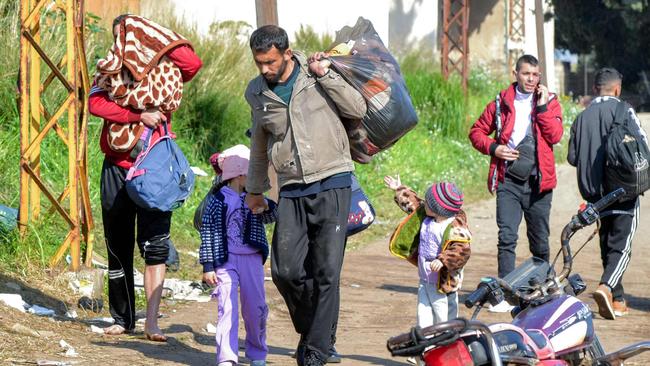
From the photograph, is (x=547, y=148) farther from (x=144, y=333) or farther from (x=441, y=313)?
(x=144, y=333)

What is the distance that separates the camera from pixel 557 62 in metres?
50.1

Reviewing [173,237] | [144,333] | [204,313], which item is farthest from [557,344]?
[173,237]

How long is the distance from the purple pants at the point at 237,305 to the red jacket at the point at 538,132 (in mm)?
3082

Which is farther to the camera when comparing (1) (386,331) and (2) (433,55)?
(2) (433,55)

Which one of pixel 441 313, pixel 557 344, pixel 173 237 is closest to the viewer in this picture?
pixel 557 344

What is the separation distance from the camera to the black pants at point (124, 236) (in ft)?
24.0

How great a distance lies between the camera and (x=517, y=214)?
9.11m

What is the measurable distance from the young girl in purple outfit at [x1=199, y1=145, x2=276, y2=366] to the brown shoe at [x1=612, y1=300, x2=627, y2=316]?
11.8 feet

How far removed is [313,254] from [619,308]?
152 inches

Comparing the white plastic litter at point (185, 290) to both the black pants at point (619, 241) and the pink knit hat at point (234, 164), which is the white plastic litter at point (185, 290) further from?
the black pants at point (619, 241)

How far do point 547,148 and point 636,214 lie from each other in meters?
0.90

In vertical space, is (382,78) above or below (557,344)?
above

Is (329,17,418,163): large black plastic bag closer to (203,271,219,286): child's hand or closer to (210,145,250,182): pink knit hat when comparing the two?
(210,145,250,182): pink knit hat

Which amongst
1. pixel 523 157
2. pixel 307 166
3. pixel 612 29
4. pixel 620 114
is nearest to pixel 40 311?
pixel 307 166
